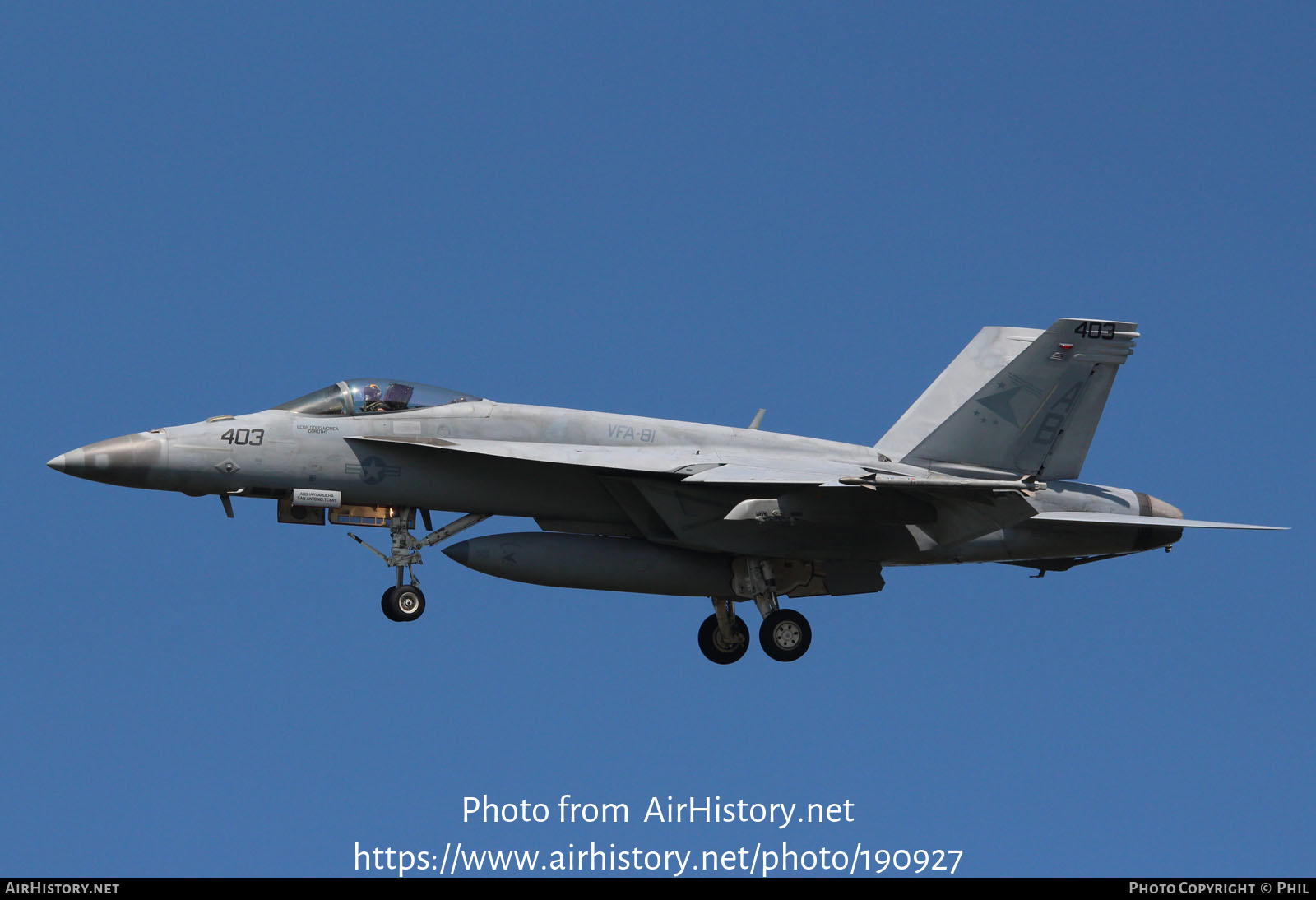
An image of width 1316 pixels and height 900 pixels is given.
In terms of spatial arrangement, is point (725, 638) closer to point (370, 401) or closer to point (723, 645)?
point (723, 645)

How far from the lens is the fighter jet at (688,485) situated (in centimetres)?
2073

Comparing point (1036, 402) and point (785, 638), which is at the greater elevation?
point (1036, 402)

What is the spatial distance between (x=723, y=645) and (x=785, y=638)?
110 centimetres

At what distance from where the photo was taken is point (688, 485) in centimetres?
2153

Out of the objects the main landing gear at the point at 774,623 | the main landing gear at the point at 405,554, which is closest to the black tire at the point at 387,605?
the main landing gear at the point at 405,554

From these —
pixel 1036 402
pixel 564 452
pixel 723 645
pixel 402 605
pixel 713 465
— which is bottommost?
pixel 723 645

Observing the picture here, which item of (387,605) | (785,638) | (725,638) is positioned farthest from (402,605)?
(785,638)

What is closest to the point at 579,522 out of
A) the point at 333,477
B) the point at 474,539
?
the point at 474,539

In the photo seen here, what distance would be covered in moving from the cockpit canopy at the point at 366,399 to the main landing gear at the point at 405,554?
126 centimetres

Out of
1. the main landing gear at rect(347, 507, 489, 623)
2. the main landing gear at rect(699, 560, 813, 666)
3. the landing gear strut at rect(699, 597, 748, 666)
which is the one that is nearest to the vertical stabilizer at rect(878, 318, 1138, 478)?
the main landing gear at rect(699, 560, 813, 666)

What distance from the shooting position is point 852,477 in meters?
20.8

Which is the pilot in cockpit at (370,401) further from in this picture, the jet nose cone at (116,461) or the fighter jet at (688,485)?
the jet nose cone at (116,461)

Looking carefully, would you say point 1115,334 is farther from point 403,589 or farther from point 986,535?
point 403,589

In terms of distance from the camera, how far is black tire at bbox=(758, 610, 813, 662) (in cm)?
2236
